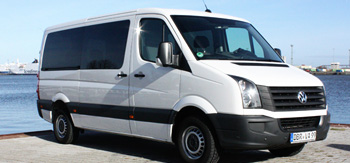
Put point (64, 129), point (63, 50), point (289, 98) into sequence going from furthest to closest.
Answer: point (63, 50) → point (64, 129) → point (289, 98)

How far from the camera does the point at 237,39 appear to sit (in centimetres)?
803

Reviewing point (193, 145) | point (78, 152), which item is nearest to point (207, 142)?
point (193, 145)

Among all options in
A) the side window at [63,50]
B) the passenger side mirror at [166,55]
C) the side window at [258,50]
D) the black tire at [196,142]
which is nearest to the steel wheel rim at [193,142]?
the black tire at [196,142]

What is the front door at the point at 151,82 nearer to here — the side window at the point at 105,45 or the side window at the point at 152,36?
the side window at the point at 152,36

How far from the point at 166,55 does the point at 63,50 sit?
155 inches

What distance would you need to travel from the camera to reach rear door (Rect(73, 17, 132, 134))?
8.34 meters

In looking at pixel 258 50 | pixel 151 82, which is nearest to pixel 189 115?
pixel 151 82

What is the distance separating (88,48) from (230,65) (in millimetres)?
3580

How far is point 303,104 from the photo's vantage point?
6.91 m

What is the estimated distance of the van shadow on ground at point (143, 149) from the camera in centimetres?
807

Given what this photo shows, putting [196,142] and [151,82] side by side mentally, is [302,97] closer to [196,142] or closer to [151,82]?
[196,142]

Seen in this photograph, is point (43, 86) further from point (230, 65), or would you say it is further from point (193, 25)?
point (230, 65)

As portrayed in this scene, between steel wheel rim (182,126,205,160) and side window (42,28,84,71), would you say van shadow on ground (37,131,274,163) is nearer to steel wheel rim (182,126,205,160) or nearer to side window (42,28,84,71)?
steel wheel rim (182,126,205,160)

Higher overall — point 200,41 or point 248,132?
point 200,41
